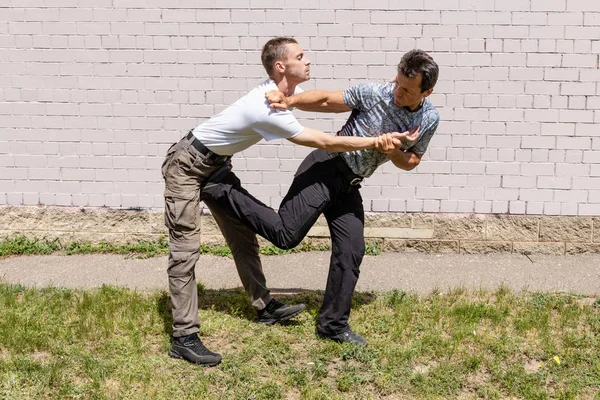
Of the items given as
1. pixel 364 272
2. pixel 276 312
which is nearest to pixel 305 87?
pixel 364 272

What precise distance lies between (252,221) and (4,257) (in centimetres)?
318

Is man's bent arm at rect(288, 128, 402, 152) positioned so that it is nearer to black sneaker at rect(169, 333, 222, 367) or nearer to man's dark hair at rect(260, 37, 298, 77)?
man's dark hair at rect(260, 37, 298, 77)

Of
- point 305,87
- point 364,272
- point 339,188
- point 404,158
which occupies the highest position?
point 305,87

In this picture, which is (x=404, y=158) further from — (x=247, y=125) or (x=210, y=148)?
(x=210, y=148)

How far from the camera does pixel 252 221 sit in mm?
4754

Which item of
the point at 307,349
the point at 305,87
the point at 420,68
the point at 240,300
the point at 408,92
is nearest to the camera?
the point at 420,68

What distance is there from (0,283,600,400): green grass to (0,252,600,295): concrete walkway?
1.38ft

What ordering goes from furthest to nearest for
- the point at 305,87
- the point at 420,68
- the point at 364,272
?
the point at 305,87, the point at 364,272, the point at 420,68

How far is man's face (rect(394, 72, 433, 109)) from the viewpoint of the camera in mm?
4371

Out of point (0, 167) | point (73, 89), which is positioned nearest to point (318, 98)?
point (73, 89)

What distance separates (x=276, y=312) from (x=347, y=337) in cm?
58

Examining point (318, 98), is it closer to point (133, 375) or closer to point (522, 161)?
point (133, 375)

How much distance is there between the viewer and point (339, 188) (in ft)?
15.8

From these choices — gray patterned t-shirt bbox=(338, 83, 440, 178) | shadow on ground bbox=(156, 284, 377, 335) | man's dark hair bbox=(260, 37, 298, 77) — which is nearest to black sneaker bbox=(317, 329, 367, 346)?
shadow on ground bbox=(156, 284, 377, 335)
